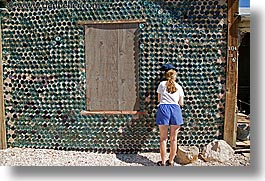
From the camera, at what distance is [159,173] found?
310 cm

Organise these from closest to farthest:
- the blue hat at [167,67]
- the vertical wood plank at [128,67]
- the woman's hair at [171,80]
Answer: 1. the woman's hair at [171,80]
2. the blue hat at [167,67]
3. the vertical wood plank at [128,67]

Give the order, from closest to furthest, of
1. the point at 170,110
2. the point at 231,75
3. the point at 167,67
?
the point at 170,110, the point at 167,67, the point at 231,75

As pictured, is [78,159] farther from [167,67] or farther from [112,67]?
[167,67]

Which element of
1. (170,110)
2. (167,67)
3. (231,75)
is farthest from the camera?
(231,75)

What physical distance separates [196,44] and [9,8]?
212 cm

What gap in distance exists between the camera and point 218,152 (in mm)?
3371

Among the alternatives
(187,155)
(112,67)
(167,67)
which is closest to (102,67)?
(112,67)

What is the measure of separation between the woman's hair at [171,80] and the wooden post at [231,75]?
64cm

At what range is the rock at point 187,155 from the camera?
3291 mm

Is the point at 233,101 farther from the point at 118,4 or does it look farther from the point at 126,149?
the point at 118,4

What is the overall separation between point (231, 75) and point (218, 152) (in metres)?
0.84

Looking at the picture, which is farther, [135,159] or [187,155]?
[135,159]

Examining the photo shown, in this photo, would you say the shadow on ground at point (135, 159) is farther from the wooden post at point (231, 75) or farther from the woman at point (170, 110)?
the wooden post at point (231, 75)

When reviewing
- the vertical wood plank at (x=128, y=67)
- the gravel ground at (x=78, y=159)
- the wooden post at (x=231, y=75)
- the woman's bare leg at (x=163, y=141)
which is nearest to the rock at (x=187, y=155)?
the gravel ground at (x=78, y=159)
